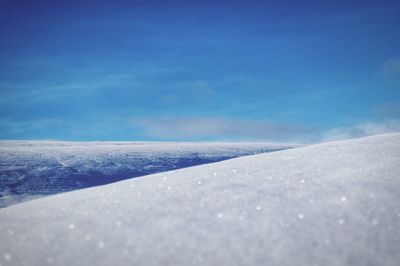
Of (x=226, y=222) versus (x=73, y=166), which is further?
(x=73, y=166)

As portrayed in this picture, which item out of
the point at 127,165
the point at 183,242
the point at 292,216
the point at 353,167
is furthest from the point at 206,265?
the point at 127,165

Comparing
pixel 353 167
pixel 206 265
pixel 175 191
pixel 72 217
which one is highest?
pixel 353 167

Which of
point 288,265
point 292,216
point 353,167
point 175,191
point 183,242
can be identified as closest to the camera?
point 288,265

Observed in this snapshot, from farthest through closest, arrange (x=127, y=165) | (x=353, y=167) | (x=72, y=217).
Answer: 1. (x=127, y=165)
2. (x=353, y=167)
3. (x=72, y=217)

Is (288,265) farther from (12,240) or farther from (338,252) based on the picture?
(12,240)

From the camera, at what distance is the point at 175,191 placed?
281 centimetres

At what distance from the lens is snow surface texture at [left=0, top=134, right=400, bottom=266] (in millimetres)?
1948

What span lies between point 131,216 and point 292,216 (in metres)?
1.19

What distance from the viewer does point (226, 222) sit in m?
2.26

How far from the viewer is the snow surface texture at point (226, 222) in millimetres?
1948

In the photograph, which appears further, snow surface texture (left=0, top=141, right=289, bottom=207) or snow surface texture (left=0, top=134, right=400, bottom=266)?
snow surface texture (left=0, top=141, right=289, bottom=207)

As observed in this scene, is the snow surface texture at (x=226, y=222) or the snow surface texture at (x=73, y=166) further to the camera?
the snow surface texture at (x=73, y=166)

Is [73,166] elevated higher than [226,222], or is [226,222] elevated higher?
[73,166]

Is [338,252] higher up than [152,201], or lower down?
lower down
